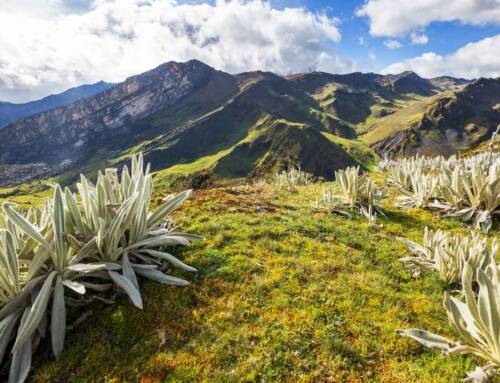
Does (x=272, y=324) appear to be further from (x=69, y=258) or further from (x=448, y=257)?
(x=448, y=257)

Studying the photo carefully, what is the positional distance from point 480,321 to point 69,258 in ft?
19.2

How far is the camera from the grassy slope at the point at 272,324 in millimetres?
4230

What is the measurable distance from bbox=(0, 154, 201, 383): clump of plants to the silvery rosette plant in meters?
3.98

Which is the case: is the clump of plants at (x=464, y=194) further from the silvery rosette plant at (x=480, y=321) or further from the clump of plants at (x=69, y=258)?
the clump of plants at (x=69, y=258)

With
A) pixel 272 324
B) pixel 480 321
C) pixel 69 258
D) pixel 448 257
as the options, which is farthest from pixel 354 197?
pixel 69 258

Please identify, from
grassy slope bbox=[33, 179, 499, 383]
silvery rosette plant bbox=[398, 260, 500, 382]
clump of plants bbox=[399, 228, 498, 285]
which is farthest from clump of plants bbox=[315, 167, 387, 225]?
silvery rosette plant bbox=[398, 260, 500, 382]

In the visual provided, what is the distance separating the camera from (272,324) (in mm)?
5031

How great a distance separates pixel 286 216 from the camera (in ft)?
33.4

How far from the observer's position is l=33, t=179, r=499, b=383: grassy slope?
423 cm

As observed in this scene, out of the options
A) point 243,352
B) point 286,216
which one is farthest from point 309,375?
point 286,216

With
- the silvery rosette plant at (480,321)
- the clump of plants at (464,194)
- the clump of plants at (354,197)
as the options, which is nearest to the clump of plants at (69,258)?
the silvery rosette plant at (480,321)

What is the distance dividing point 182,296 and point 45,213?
→ 2.89 metres

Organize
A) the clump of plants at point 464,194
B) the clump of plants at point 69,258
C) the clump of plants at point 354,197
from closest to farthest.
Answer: the clump of plants at point 69,258 < the clump of plants at point 464,194 < the clump of plants at point 354,197

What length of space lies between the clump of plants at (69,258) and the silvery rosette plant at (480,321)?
13.0 feet
